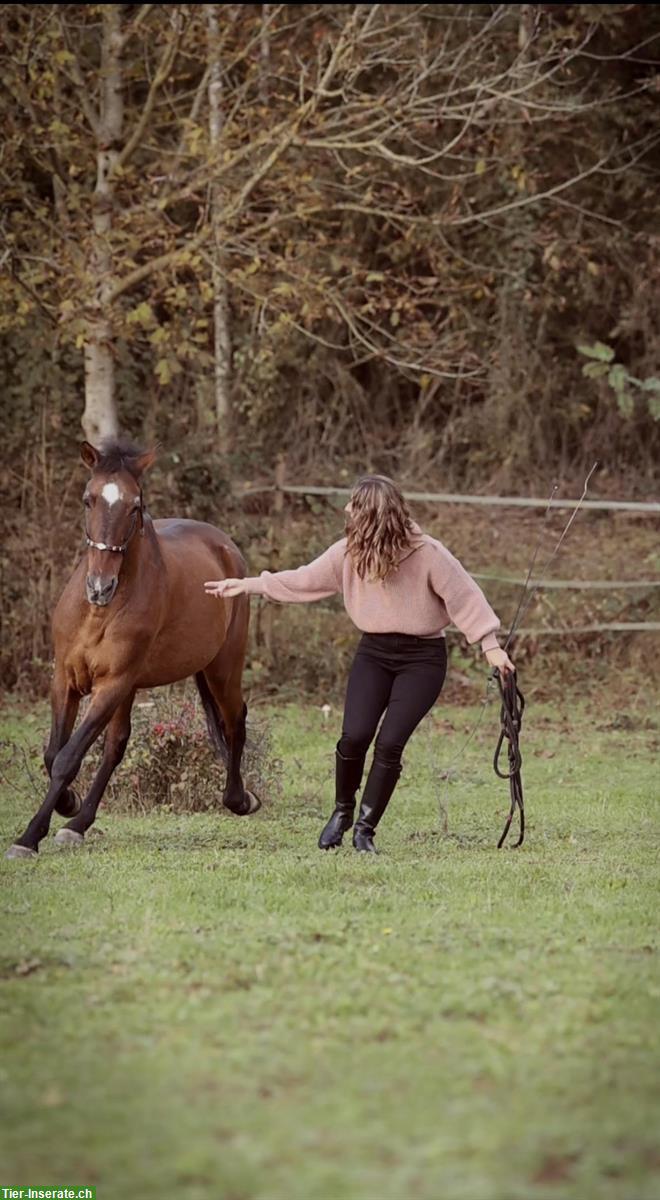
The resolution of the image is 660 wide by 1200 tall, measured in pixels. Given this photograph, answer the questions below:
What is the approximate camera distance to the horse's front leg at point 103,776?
8418mm

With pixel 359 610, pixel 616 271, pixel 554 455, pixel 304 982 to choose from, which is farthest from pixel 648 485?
pixel 304 982

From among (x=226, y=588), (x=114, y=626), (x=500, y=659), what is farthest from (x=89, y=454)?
(x=500, y=659)

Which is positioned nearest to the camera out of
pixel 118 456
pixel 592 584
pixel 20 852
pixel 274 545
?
pixel 20 852

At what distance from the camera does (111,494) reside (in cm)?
819

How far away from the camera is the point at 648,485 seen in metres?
19.9

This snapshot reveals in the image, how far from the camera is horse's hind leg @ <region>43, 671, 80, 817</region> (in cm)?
850

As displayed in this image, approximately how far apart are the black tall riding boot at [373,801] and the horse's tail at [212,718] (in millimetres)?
1839

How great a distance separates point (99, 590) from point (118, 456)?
0.70 meters

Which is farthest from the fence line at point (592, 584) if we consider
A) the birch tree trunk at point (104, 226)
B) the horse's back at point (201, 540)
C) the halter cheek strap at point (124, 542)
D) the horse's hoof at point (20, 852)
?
the horse's hoof at point (20, 852)

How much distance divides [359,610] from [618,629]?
26.7 feet

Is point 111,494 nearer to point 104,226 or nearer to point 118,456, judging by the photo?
point 118,456

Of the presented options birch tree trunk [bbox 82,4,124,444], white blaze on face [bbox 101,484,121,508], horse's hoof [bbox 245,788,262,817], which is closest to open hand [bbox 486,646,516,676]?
white blaze on face [bbox 101,484,121,508]

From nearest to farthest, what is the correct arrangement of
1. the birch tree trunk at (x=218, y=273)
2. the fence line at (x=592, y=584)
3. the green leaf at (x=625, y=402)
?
the birch tree trunk at (x=218, y=273), the fence line at (x=592, y=584), the green leaf at (x=625, y=402)

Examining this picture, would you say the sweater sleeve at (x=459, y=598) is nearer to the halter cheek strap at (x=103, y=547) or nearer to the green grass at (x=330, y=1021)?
the green grass at (x=330, y=1021)
